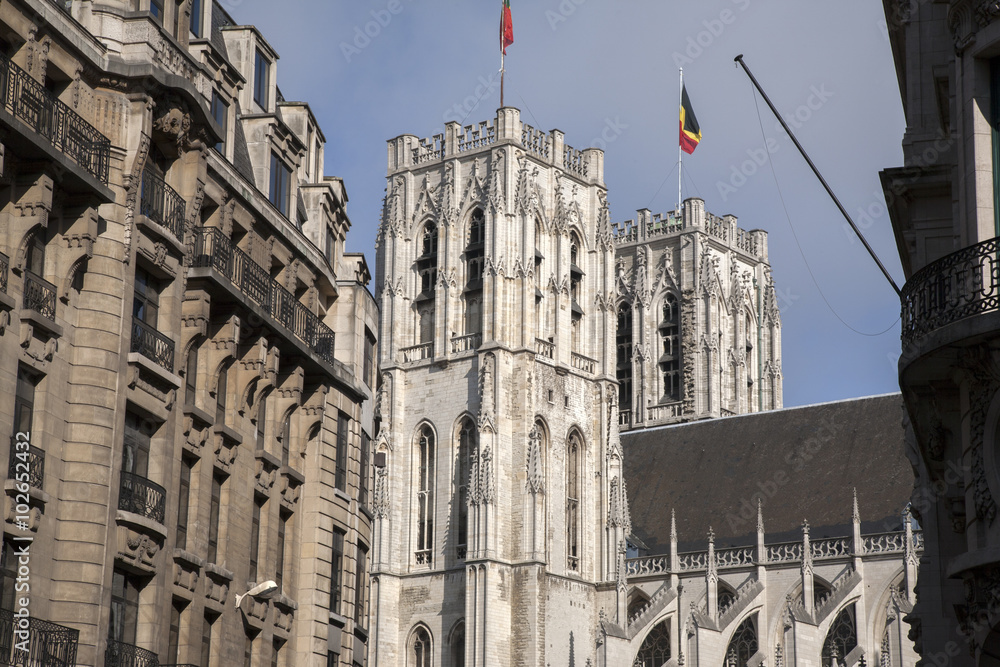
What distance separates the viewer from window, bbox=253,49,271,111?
2812 centimetres

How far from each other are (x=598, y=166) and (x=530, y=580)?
1811 centimetres

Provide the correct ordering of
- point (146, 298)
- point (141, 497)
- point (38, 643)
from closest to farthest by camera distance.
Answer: point (38, 643)
point (141, 497)
point (146, 298)

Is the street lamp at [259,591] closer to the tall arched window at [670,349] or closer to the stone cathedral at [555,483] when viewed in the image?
the stone cathedral at [555,483]

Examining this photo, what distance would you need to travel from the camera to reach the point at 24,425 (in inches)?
709

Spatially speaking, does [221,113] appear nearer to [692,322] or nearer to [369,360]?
[369,360]

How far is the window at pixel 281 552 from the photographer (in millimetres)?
25891

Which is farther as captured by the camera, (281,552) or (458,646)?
(458,646)

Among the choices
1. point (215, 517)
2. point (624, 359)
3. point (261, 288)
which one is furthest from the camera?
point (624, 359)

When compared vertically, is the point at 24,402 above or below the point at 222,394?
below

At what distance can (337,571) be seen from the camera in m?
28.8

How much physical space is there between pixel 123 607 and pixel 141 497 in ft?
4.50

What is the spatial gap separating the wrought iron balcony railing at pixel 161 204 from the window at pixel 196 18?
4368 mm

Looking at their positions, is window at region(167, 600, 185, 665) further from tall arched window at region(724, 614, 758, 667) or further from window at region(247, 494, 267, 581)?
tall arched window at region(724, 614, 758, 667)

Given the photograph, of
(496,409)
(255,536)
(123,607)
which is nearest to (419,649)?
(496,409)
